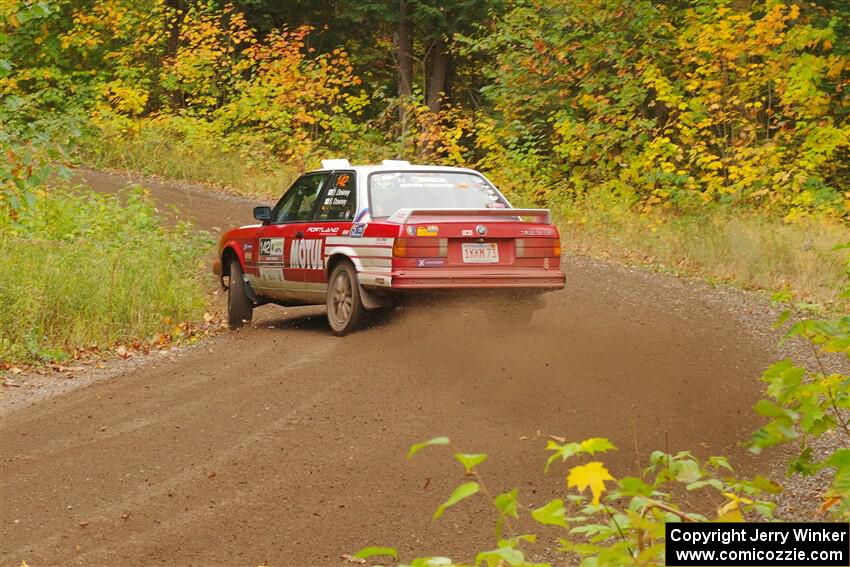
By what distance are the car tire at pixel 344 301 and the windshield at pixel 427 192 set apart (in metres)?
0.68

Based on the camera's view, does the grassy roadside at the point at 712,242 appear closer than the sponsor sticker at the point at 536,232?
No

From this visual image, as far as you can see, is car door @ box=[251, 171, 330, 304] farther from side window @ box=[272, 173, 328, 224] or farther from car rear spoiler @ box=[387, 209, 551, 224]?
car rear spoiler @ box=[387, 209, 551, 224]

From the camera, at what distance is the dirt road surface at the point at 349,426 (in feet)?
21.4

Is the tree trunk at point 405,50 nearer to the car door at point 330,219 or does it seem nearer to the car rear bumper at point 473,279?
the car door at point 330,219

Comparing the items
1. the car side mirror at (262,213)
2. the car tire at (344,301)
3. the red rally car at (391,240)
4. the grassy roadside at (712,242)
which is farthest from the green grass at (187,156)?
the car tire at (344,301)

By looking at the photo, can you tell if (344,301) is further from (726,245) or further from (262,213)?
(726,245)

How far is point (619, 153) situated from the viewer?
25172 mm

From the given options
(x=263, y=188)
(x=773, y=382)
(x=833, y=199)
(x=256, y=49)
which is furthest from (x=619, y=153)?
(x=773, y=382)

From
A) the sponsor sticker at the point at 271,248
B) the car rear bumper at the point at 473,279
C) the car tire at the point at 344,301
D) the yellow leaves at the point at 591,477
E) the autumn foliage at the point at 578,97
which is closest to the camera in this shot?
the yellow leaves at the point at 591,477

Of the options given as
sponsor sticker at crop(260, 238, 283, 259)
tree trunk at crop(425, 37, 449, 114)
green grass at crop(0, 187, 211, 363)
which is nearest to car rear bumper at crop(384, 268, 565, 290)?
sponsor sticker at crop(260, 238, 283, 259)

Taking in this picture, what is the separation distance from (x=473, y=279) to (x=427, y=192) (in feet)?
4.35

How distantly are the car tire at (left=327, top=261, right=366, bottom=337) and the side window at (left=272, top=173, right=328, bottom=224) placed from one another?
1.06 m

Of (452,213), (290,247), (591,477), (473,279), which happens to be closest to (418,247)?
(452,213)

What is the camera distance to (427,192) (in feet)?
39.5
